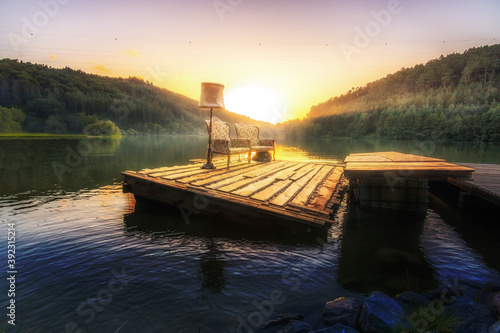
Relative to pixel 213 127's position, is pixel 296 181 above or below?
below

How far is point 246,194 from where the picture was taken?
600 cm

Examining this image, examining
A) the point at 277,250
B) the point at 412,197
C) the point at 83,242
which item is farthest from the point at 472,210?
the point at 83,242

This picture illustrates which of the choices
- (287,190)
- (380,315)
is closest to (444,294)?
(380,315)

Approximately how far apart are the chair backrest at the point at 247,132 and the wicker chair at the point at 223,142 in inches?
29.6

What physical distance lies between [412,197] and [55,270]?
8.07m

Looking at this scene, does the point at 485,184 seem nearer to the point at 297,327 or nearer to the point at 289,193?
the point at 289,193

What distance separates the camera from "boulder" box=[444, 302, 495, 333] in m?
2.78

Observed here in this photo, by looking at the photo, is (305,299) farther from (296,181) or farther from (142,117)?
(142,117)

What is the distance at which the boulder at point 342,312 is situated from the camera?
2990mm

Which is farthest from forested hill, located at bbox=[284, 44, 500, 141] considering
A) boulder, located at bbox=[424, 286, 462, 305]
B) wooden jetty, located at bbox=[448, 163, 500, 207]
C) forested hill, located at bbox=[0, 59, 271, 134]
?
boulder, located at bbox=[424, 286, 462, 305]

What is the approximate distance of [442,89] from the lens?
11981cm

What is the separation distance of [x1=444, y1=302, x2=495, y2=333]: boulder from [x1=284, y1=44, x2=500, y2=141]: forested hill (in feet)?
264

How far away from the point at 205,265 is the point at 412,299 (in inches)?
121

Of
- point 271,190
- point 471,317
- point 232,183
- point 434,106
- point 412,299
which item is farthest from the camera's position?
point 434,106
